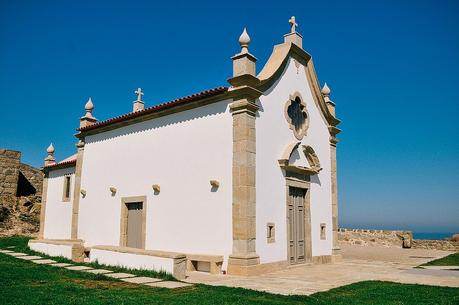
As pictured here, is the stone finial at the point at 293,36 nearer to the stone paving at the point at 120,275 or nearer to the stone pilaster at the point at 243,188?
the stone pilaster at the point at 243,188

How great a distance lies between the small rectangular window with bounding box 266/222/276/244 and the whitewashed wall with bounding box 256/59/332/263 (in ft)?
0.41

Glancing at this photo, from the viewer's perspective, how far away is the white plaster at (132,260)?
9673 mm

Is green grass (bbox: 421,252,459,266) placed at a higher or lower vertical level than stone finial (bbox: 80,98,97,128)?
lower

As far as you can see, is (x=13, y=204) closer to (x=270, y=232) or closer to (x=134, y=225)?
(x=134, y=225)

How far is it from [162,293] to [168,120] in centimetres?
716

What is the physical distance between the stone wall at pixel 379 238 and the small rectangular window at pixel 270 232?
1514 cm

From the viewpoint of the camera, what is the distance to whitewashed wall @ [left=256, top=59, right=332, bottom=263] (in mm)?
11664

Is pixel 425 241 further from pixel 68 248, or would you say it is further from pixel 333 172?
pixel 68 248

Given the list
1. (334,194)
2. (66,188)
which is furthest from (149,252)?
(66,188)

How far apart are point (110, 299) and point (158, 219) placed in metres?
6.69

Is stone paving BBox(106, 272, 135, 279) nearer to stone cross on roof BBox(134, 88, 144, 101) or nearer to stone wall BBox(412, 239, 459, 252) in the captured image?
stone cross on roof BBox(134, 88, 144, 101)

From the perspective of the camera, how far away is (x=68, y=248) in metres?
12.8

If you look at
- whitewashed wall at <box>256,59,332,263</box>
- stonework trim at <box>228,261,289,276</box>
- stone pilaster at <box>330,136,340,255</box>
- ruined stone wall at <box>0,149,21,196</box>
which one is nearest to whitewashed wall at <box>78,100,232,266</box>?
stonework trim at <box>228,261,289,276</box>

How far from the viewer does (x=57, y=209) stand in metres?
18.9
